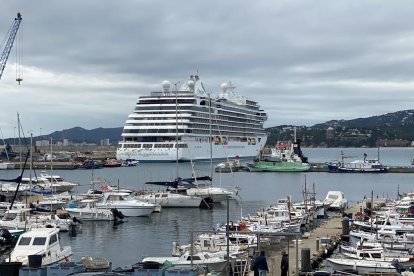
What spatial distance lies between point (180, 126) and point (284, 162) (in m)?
21.5

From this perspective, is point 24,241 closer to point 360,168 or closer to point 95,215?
point 95,215

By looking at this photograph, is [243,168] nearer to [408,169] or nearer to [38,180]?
[408,169]

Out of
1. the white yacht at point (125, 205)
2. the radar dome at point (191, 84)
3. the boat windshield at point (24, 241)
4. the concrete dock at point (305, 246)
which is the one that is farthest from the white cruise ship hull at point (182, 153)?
the boat windshield at point (24, 241)

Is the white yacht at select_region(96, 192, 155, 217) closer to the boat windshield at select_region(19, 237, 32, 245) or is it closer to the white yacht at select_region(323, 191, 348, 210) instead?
the white yacht at select_region(323, 191, 348, 210)

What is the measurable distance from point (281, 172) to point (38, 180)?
50682mm

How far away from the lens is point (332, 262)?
2406 centimetres

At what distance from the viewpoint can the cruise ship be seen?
12038cm

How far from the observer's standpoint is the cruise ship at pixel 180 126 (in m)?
120

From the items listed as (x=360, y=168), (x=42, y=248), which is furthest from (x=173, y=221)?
(x=360, y=168)

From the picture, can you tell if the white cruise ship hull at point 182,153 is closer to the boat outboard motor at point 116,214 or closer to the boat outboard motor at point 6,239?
the boat outboard motor at point 116,214

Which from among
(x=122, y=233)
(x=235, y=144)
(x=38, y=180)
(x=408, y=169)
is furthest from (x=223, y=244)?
(x=235, y=144)

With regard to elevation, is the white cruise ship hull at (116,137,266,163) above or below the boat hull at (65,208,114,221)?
above

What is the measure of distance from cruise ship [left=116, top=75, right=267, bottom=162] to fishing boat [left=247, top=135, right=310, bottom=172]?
6542 mm

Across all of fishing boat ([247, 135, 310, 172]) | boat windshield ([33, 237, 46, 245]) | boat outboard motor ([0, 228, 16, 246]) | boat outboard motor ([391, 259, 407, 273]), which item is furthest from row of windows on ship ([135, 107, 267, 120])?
boat outboard motor ([391, 259, 407, 273])
